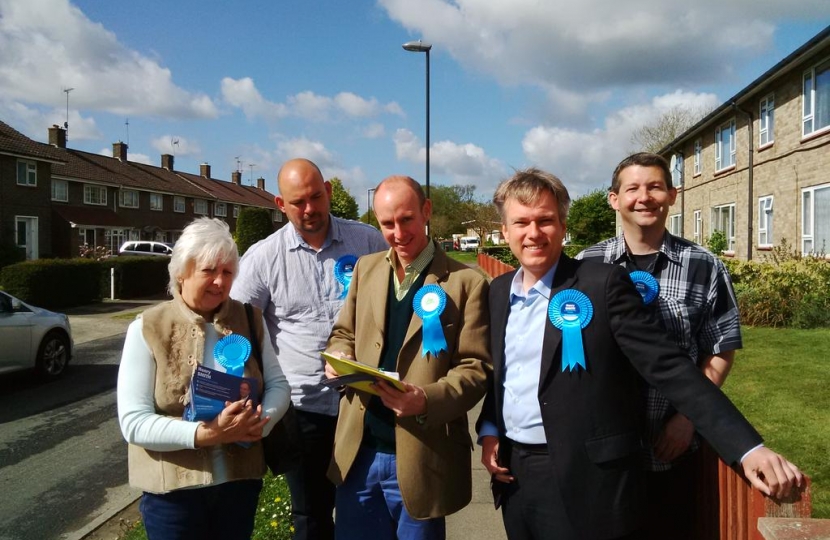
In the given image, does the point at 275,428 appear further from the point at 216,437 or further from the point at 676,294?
the point at 676,294

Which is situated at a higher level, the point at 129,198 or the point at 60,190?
the point at 129,198

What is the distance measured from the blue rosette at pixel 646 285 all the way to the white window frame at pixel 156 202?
1920 inches

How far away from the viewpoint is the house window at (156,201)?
46.4 m

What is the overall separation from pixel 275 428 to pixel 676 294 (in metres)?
1.74

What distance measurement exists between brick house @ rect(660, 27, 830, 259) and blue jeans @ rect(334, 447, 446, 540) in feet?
54.0

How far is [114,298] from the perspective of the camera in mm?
22141

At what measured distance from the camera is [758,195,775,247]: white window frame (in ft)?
63.3

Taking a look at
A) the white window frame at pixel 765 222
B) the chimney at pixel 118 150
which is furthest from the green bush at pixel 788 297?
the chimney at pixel 118 150

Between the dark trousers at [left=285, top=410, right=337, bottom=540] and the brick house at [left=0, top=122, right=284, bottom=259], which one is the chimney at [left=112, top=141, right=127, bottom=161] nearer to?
the brick house at [left=0, top=122, right=284, bottom=259]

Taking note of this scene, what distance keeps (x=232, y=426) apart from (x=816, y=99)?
61.6ft

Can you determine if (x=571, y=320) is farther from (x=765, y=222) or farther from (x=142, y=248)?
(x=142, y=248)

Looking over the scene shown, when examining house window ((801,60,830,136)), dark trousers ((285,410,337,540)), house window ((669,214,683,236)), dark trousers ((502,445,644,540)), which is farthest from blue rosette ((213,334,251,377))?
house window ((669,214,683,236))

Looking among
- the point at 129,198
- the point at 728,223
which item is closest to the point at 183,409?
the point at 728,223

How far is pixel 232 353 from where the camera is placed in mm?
2385
